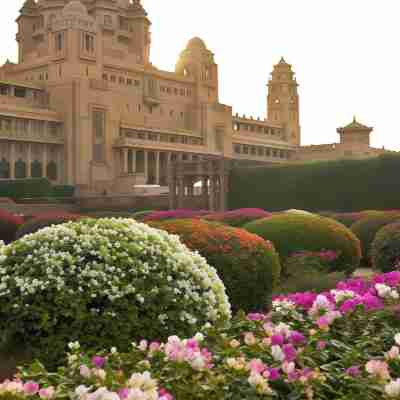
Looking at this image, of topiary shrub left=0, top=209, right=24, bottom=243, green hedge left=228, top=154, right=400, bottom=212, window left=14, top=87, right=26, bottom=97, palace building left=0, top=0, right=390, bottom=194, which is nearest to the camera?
topiary shrub left=0, top=209, right=24, bottom=243

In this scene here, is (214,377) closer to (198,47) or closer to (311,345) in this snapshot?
(311,345)

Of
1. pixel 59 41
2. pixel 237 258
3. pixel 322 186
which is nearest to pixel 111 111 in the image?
pixel 59 41

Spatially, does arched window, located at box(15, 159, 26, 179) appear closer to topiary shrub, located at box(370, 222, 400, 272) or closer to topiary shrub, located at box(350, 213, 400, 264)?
topiary shrub, located at box(350, 213, 400, 264)

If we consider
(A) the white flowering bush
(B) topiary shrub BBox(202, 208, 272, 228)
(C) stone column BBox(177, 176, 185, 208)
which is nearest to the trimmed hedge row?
(C) stone column BBox(177, 176, 185, 208)

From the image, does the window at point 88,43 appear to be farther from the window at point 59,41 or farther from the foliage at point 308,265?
the foliage at point 308,265

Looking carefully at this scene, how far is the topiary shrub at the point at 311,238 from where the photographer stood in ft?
42.4

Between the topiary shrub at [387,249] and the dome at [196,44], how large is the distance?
221ft

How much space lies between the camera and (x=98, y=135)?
58.8 meters

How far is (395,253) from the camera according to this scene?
40.7ft

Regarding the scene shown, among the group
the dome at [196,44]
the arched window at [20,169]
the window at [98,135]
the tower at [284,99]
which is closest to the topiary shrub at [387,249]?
the window at [98,135]

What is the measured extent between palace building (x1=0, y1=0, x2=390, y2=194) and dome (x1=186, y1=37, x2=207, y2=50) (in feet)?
0.41

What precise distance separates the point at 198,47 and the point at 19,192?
38092 millimetres

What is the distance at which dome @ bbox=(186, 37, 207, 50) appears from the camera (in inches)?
3046

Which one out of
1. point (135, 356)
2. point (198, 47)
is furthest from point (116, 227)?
point (198, 47)
